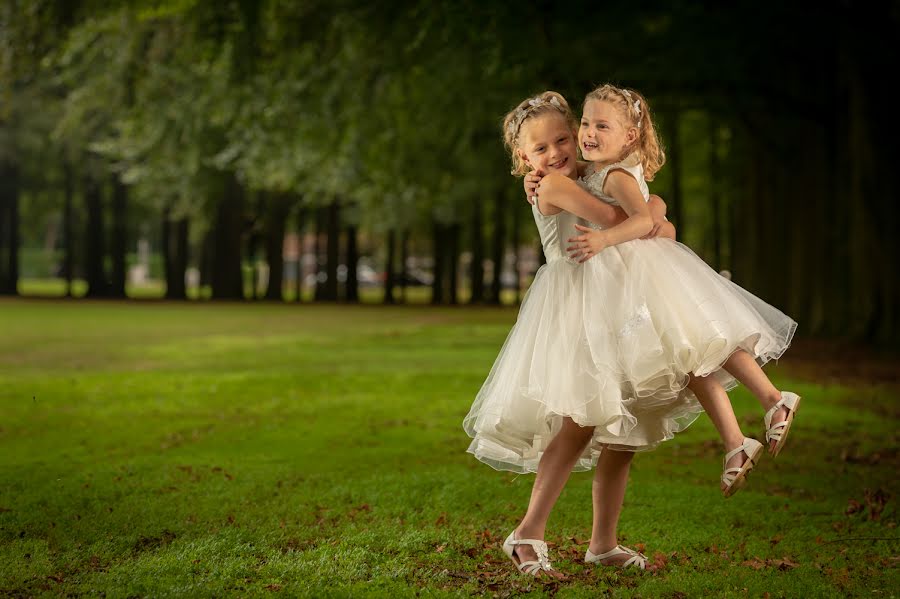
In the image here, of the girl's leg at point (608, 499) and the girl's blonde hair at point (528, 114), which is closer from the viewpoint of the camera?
the girl's blonde hair at point (528, 114)

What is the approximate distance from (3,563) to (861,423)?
8583mm

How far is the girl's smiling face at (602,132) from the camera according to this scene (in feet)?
16.2

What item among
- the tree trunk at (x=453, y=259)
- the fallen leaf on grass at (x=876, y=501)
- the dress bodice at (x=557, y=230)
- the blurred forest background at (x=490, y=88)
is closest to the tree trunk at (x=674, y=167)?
the blurred forest background at (x=490, y=88)

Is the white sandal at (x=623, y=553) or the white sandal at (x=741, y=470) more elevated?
the white sandal at (x=741, y=470)

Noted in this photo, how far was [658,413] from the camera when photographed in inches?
208

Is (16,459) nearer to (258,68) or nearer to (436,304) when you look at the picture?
(258,68)

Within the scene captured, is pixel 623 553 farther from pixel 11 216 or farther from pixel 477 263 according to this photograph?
pixel 11 216

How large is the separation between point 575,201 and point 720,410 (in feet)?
3.48

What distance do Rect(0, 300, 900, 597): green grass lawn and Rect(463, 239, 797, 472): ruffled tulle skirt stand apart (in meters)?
0.73

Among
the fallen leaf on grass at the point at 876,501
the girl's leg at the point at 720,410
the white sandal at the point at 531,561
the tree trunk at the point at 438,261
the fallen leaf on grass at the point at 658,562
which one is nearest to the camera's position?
the girl's leg at the point at 720,410

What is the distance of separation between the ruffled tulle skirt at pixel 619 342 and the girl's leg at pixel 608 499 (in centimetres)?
17

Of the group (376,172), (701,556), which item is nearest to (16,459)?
(701,556)

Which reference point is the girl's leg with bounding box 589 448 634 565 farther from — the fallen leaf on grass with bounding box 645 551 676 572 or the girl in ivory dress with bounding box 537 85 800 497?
the girl in ivory dress with bounding box 537 85 800 497

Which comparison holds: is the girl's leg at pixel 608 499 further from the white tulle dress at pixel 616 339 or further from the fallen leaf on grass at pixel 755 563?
the fallen leaf on grass at pixel 755 563
